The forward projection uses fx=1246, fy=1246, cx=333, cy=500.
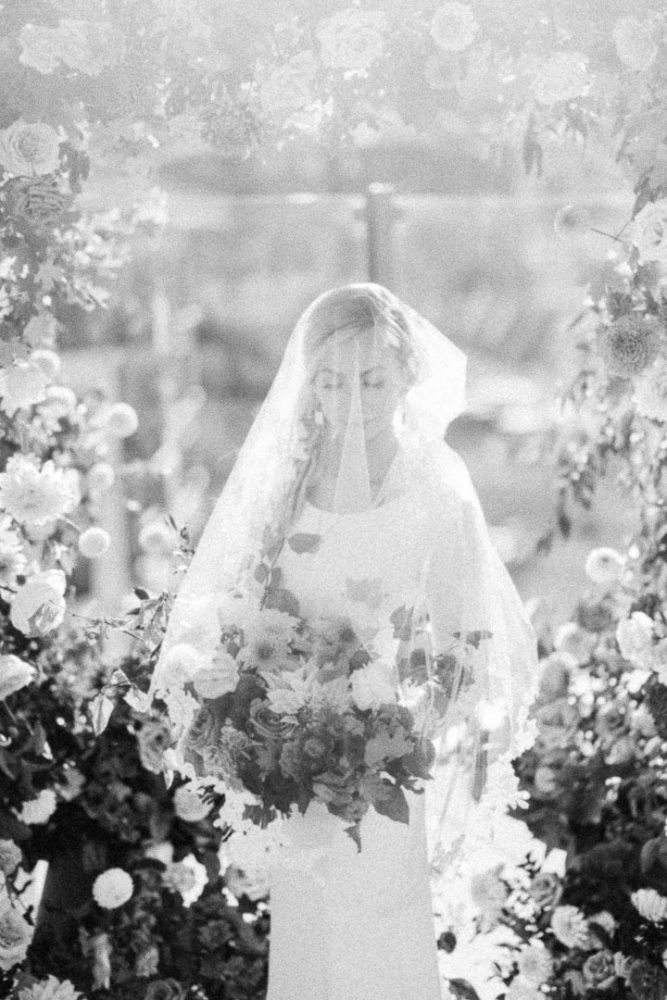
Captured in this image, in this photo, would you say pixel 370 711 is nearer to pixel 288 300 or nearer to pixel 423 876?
pixel 423 876

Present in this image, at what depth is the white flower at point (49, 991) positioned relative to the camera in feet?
8.15

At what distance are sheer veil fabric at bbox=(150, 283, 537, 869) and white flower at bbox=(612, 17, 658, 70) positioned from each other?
1.92 ft

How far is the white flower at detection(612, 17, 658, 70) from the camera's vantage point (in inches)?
83.7

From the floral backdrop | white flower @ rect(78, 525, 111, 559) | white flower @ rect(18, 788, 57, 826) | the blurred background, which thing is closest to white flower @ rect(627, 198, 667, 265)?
the floral backdrop

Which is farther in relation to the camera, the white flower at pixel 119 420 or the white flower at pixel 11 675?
the white flower at pixel 119 420

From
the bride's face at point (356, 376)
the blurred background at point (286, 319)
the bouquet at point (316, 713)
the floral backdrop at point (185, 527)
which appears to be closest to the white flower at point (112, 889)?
the floral backdrop at point (185, 527)

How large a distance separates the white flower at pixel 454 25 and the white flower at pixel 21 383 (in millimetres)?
957

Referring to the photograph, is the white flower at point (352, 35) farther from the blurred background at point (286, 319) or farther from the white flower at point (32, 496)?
the blurred background at point (286, 319)

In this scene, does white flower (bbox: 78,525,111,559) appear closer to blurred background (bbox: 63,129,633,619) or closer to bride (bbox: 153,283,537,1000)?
bride (bbox: 153,283,537,1000)

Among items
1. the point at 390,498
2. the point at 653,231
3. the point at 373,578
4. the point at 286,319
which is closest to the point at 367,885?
the point at 373,578

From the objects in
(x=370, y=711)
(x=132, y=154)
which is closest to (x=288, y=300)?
(x=132, y=154)

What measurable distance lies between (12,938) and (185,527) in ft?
2.90

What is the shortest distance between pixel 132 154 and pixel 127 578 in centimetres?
501

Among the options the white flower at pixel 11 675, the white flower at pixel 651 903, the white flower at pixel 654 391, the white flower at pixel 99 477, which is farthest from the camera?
the white flower at pixel 99 477
